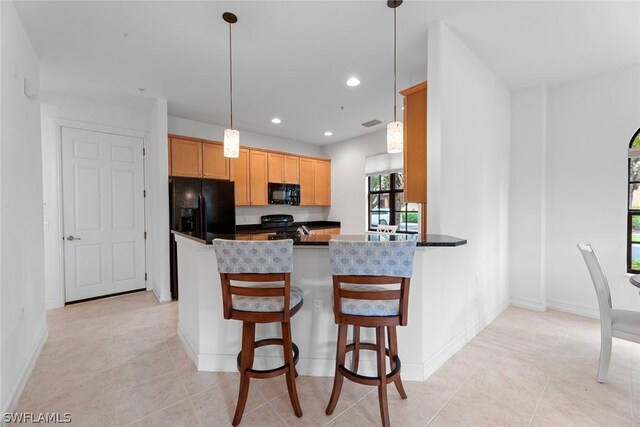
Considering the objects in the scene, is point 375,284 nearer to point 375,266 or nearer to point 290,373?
point 375,266

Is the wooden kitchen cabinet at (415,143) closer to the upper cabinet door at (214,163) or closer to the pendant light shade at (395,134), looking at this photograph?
the pendant light shade at (395,134)

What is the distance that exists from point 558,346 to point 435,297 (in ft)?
4.68

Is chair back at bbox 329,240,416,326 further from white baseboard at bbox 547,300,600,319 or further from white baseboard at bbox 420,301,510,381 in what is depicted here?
white baseboard at bbox 547,300,600,319

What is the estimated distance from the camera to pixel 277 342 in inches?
75.9

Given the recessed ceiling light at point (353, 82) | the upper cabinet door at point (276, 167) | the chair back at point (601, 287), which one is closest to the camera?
the chair back at point (601, 287)

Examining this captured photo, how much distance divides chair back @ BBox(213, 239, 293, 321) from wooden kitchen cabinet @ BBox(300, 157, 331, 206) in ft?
14.0

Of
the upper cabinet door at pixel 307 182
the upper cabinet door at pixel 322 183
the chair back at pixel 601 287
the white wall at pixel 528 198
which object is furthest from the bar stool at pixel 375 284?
the upper cabinet door at pixel 322 183

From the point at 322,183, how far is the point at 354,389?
4.65 meters

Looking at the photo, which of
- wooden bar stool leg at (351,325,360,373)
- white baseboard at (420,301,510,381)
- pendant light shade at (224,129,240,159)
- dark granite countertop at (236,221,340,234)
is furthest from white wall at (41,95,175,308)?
white baseboard at (420,301,510,381)

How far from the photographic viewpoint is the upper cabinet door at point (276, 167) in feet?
17.7

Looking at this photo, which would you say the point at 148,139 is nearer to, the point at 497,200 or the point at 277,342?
the point at 277,342

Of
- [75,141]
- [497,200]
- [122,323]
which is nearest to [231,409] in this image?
[122,323]

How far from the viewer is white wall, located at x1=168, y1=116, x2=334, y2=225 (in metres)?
4.64

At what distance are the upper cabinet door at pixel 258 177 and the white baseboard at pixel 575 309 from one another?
450 centimetres
